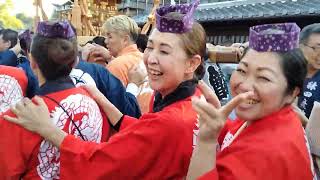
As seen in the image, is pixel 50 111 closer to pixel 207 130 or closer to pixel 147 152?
pixel 147 152

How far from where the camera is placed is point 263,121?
5.01 feet

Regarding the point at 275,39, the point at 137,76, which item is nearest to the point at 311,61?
the point at 137,76

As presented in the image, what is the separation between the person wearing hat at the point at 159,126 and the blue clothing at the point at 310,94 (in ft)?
4.98

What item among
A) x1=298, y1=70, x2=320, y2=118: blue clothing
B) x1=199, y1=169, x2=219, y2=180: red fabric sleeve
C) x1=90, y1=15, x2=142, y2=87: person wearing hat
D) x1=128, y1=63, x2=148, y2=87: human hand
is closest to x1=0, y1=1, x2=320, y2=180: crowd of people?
x1=199, y1=169, x2=219, y2=180: red fabric sleeve

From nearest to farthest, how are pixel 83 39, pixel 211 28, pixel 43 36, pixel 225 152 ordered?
pixel 225 152
pixel 43 36
pixel 83 39
pixel 211 28

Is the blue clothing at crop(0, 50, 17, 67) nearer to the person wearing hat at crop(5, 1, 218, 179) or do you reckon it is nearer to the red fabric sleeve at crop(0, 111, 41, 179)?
the red fabric sleeve at crop(0, 111, 41, 179)

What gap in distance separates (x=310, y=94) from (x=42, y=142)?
2209 millimetres

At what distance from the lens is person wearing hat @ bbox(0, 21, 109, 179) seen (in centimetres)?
188

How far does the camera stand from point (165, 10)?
1896 millimetres

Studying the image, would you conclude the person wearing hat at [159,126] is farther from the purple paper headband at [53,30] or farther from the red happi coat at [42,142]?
the purple paper headband at [53,30]

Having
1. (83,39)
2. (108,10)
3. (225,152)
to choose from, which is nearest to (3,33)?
(83,39)

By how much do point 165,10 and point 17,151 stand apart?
40.0 inches

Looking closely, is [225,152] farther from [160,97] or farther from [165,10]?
[165,10]

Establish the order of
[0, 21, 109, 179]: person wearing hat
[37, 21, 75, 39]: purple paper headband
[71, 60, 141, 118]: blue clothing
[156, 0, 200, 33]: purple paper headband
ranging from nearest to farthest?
[156, 0, 200, 33]: purple paper headband < [0, 21, 109, 179]: person wearing hat < [37, 21, 75, 39]: purple paper headband < [71, 60, 141, 118]: blue clothing
